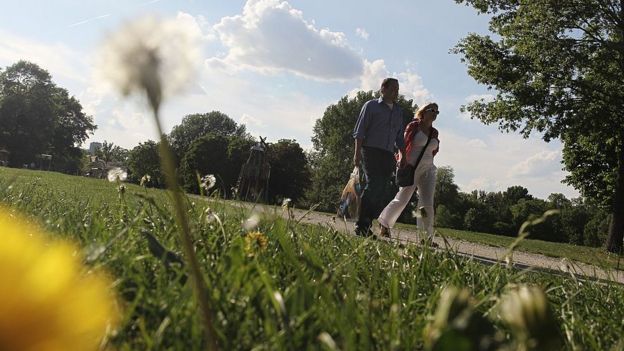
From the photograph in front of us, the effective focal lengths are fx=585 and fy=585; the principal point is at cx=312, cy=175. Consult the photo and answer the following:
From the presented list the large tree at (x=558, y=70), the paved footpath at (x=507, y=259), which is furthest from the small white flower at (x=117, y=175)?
the large tree at (x=558, y=70)

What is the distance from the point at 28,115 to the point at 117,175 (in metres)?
78.8

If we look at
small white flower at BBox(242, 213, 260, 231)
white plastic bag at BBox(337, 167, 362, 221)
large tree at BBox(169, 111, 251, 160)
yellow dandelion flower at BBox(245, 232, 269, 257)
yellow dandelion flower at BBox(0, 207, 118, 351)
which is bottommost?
yellow dandelion flower at BBox(0, 207, 118, 351)

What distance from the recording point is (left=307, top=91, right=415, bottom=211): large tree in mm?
62281

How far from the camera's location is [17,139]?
73.6 metres

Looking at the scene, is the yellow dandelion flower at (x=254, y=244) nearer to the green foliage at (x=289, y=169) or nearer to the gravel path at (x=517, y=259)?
the gravel path at (x=517, y=259)

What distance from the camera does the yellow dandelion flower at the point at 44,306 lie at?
844 mm

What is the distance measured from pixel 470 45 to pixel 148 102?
2504cm

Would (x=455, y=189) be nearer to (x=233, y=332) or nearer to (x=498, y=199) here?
(x=498, y=199)

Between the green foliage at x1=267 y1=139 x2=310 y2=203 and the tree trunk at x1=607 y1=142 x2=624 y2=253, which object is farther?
the green foliage at x1=267 y1=139 x2=310 y2=203

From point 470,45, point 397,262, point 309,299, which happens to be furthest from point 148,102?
point 470,45

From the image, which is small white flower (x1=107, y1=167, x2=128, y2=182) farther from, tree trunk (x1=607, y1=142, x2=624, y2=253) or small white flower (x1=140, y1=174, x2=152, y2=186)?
tree trunk (x1=607, y1=142, x2=624, y2=253)

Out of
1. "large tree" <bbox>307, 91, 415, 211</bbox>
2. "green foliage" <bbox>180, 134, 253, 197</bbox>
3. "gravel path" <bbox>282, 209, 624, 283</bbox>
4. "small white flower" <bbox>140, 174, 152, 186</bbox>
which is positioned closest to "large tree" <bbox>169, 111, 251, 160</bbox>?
"green foliage" <bbox>180, 134, 253, 197</bbox>

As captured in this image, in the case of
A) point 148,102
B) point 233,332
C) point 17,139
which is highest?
point 17,139

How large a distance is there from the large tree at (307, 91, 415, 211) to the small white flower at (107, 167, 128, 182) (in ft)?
185
